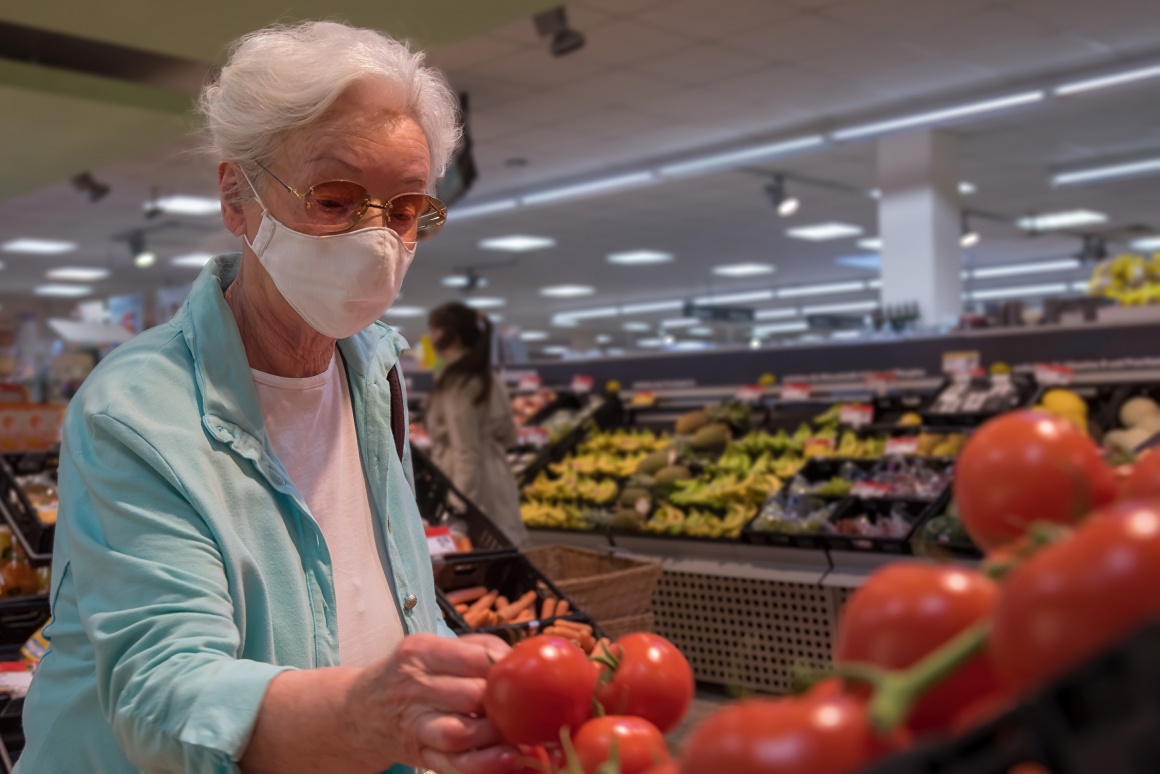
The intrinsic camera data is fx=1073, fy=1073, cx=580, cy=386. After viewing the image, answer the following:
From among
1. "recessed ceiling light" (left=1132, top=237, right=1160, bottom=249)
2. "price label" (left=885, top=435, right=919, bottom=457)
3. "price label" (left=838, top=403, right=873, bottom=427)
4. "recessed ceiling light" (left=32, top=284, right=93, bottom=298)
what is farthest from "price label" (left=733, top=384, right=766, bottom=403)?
"recessed ceiling light" (left=32, top=284, right=93, bottom=298)

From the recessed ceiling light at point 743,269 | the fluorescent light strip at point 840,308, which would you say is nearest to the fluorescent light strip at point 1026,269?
the fluorescent light strip at point 840,308

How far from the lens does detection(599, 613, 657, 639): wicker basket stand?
3416 millimetres

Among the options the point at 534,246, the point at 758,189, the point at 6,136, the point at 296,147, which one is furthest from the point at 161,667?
the point at 534,246

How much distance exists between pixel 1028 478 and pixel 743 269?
61.4ft

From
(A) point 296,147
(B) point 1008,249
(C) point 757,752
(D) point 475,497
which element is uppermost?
(B) point 1008,249

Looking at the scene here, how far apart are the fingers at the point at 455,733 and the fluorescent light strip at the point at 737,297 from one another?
70.2 feet

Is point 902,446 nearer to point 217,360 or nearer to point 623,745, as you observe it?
point 217,360

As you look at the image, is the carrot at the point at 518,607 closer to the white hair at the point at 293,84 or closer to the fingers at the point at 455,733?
the white hair at the point at 293,84

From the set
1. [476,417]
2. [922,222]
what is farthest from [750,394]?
[922,222]

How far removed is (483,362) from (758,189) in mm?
7655

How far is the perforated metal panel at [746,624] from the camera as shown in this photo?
4309 mm

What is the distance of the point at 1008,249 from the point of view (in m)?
17.5

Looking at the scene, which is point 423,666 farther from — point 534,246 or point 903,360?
point 534,246

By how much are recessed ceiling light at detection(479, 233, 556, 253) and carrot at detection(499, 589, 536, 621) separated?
12274mm
